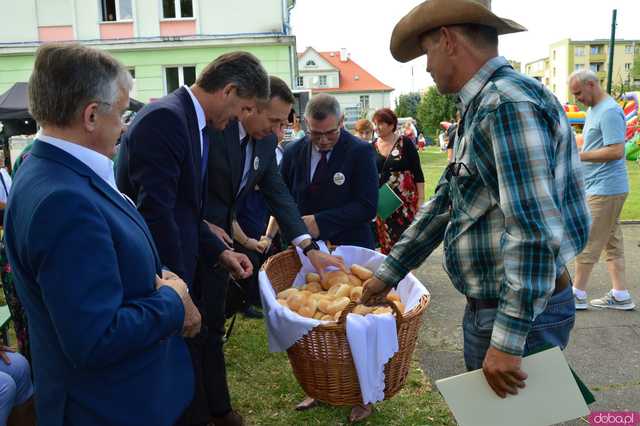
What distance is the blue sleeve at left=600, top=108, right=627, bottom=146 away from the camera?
15.1 feet

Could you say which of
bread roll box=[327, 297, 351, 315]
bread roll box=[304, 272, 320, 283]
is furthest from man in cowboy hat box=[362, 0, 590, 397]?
bread roll box=[304, 272, 320, 283]

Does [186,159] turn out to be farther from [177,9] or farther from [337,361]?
[177,9]

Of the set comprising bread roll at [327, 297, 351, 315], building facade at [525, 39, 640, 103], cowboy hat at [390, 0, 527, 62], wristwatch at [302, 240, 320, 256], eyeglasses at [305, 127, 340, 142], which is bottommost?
bread roll at [327, 297, 351, 315]

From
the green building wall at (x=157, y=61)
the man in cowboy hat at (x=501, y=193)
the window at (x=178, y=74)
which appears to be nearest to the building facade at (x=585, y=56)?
the green building wall at (x=157, y=61)

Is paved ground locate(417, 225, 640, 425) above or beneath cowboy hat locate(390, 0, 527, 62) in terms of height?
beneath

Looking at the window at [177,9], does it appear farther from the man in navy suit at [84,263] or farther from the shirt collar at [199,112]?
the man in navy suit at [84,263]

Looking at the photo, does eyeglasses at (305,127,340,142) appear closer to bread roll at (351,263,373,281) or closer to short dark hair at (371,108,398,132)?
bread roll at (351,263,373,281)

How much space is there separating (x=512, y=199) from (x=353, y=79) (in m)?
66.4

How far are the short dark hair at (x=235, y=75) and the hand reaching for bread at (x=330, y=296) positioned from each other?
1061mm

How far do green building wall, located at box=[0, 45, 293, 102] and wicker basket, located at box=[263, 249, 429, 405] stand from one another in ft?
54.0

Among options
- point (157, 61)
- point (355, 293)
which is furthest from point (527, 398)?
point (157, 61)

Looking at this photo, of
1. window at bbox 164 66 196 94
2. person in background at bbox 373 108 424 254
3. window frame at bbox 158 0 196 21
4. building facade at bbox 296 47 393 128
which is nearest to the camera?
person in background at bbox 373 108 424 254

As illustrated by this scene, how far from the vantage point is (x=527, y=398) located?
164cm

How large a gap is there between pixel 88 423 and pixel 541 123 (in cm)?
153
